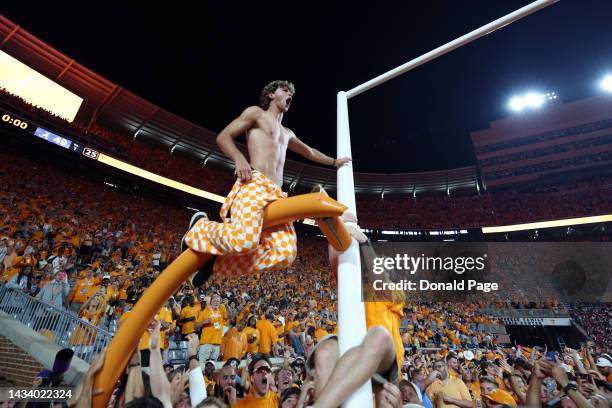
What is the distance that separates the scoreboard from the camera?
1379cm

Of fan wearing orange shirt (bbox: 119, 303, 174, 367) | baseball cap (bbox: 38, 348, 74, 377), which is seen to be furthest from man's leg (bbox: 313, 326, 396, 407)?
fan wearing orange shirt (bbox: 119, 303, 174, 367)

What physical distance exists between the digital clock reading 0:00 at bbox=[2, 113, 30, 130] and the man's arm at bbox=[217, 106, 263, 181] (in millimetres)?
16070

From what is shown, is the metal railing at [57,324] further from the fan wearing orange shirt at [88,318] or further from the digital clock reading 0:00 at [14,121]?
the digital clock reading 0:00 at [14,121]

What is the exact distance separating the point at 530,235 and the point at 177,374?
2894 centimetres

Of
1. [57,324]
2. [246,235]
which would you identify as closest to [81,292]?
[57,324]

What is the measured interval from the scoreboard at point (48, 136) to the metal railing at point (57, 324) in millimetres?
9805

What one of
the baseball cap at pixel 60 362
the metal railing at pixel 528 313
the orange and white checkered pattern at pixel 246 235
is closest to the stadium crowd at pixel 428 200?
the metal railing at pixel 528 313

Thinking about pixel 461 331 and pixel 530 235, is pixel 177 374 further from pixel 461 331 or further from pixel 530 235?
pixel 530 235

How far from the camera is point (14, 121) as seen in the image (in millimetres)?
13875

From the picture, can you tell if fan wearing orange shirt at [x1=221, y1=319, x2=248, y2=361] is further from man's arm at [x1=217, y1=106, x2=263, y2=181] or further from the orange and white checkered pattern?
man's arm at [x1=217, y1=106, x2=263, y2=181]

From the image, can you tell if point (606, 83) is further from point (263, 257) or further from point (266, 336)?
point (263, 257)

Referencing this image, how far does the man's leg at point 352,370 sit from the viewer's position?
1388mm

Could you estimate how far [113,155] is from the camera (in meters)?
17.0

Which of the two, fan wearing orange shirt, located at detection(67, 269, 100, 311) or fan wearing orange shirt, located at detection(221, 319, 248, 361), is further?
fan wearing orange shirt, located at detection(67, 269, 100, 311)
